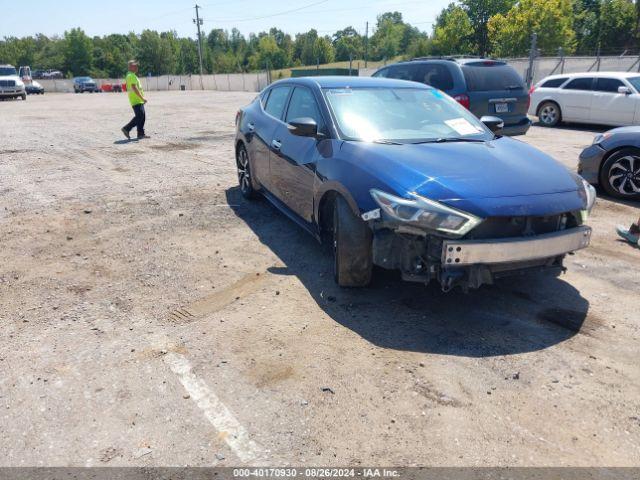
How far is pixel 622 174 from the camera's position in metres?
6.82

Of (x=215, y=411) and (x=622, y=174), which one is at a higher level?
(x=622, y=174)

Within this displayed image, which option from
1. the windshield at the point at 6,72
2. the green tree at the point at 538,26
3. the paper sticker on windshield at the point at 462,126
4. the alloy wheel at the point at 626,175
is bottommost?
the alloy wheel at the point at 626,175

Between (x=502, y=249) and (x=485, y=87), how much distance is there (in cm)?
723

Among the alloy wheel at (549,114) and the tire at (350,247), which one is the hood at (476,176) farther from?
the alloy wheel at (549,114)

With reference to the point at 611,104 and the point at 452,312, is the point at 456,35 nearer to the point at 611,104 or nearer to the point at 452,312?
the point at 611,104

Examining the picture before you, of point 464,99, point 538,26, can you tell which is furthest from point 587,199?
point 538,26

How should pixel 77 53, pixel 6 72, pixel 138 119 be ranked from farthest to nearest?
pixel 77 53 → pixel 6 72 → pixel 138 119

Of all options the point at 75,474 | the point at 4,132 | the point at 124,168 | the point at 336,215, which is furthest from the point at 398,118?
the point at 4,132

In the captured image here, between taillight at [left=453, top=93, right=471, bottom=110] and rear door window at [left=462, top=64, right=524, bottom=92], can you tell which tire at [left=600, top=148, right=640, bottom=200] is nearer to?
taillight at [left=453, top=93, right=471, bottom=110]

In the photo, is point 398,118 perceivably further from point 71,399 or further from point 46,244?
point 46,244

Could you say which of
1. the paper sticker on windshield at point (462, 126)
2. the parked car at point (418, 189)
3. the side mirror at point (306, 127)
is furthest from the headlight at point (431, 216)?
the paper sticker on windshield at point (462, 126)

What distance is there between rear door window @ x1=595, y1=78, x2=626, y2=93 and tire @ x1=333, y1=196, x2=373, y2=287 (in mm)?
12219

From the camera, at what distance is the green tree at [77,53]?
104812 millimetres

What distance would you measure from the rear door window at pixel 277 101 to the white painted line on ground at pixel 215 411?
3.22 metres
